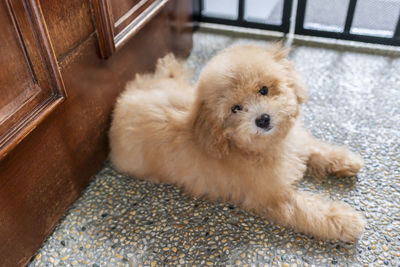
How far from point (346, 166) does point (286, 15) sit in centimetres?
142

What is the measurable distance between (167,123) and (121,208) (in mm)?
480

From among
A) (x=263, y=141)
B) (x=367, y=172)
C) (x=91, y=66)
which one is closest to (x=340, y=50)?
(x=367, y=172)

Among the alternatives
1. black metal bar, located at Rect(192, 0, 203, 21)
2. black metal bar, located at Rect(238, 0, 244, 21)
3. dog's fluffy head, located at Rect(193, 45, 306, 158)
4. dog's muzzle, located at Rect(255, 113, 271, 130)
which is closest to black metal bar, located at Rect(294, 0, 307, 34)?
black metal bar, located at Rect(238, 0, 244, 21)

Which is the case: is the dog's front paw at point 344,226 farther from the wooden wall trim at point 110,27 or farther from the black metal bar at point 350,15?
the black metal bar at point 350,15

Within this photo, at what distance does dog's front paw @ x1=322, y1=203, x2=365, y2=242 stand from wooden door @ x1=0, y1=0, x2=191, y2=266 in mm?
1189

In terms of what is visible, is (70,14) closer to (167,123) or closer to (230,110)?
(167,123)

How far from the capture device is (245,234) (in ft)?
5.56

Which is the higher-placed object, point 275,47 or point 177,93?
point 275,47

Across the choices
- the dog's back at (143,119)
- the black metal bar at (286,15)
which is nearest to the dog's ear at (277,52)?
the dog's back at (143,119)

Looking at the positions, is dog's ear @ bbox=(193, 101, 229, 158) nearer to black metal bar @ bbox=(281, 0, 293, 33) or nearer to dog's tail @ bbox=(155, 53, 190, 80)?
dog's tail @ bbox=(155, 53, 190, 80)

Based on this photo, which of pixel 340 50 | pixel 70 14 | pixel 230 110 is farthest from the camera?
pixel 340 50

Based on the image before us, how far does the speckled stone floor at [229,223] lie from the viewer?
1.61 m

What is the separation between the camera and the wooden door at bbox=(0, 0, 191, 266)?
52.5 inches

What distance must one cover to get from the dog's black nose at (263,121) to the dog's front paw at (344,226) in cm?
52
